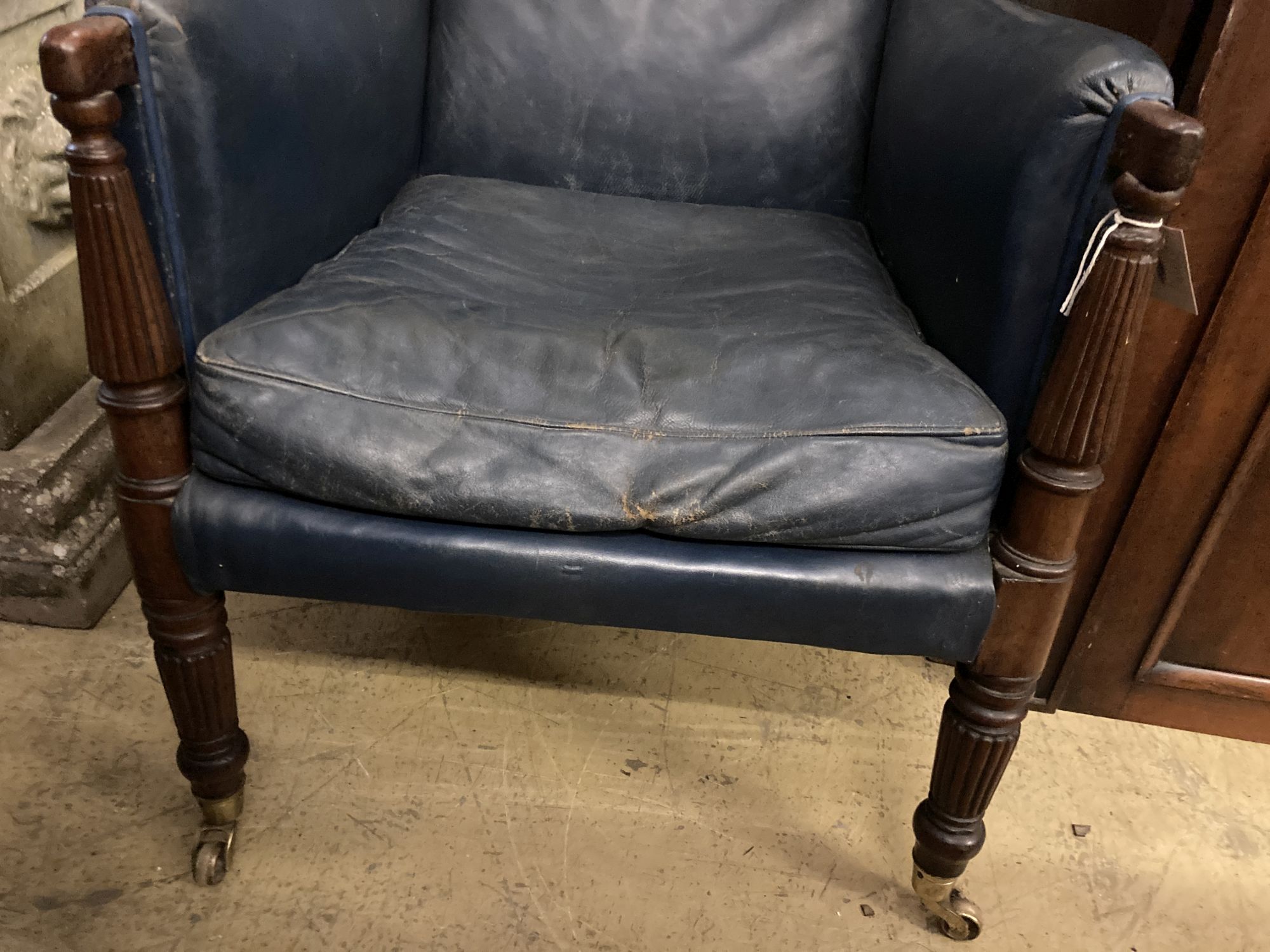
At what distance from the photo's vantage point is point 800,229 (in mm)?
1173

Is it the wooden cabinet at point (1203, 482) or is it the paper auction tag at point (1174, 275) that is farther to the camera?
the wooden cabinet at point (1203, 482)

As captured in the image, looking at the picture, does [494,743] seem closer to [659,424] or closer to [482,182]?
[659,424]

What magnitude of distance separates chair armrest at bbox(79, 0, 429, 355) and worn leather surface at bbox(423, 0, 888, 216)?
0.15 m

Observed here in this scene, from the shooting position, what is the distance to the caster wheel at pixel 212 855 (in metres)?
0.99

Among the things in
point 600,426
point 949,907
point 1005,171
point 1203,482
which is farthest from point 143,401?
point 1203,482

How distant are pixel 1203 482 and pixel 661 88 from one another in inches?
30.4

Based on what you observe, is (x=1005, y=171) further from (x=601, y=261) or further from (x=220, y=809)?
(x=220, y=809)

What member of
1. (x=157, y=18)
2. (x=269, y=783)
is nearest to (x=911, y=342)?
(x=157, y=18)

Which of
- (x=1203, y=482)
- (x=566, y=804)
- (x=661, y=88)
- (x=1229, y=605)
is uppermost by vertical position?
(x=661, y=88)

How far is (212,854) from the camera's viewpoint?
0.99 meters

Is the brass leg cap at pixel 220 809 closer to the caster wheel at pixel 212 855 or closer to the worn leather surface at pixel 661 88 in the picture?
the caster wheel at pixel 212 855

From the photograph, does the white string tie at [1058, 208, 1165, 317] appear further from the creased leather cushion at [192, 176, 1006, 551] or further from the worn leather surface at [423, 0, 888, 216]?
the worn leather surface at [423, 0, 888, 216]

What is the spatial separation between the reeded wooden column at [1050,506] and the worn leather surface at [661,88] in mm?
571

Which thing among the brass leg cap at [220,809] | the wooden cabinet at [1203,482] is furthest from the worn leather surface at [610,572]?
the wooden cabinet at [1203,482]
